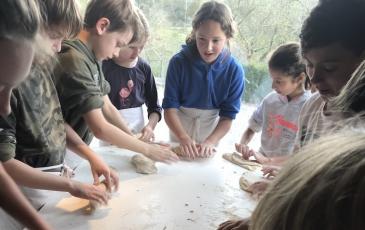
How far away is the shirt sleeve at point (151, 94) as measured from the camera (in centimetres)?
167

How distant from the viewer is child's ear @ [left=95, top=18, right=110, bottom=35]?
107 centimetres

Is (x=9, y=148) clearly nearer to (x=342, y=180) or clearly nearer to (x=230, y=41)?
(x=342, y=180)

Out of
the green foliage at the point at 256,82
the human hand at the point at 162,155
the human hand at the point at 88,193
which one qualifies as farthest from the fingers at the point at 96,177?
the green foliage at the point at 256,82

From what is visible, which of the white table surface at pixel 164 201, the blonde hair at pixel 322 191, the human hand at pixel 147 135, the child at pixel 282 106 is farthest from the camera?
the human hand at pixel 147 135

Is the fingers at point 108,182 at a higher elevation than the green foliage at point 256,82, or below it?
below

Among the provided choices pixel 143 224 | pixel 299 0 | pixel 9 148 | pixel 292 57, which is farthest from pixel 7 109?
pixel 299 0

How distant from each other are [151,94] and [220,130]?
1.42 ft

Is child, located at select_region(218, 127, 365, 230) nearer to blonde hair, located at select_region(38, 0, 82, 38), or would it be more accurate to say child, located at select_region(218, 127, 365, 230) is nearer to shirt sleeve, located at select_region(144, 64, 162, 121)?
blonde hair, located at select_region(38, 0, 82, 38)

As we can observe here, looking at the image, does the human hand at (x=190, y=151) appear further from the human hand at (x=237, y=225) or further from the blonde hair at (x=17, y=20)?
the blonde hair at (x=17, y=20)

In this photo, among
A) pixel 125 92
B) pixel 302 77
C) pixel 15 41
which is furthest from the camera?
pixel 125 92

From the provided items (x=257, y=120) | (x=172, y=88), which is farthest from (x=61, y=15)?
(x=257, y=120)

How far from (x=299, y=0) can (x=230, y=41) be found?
414 millimetres

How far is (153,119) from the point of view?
1621mm

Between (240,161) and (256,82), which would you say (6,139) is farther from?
(256,82)
